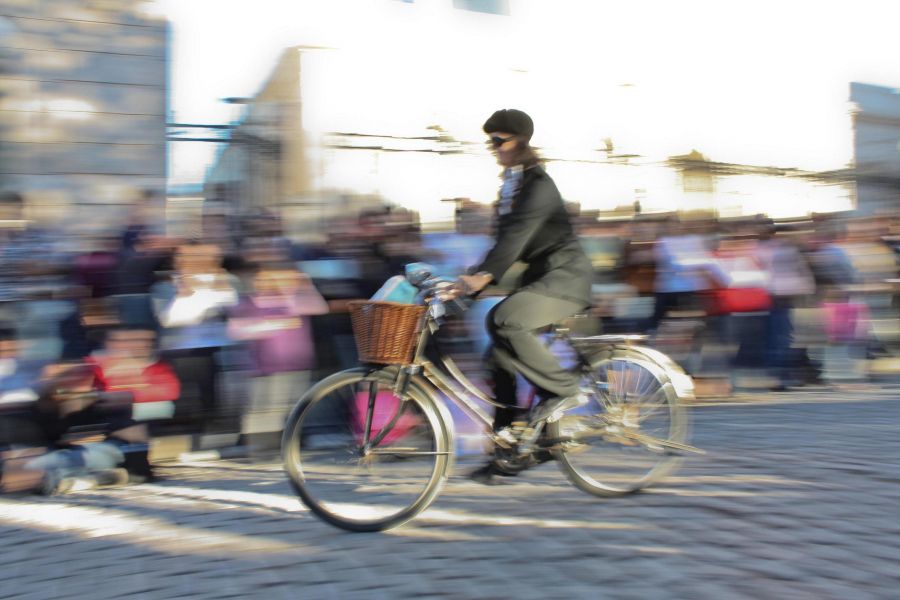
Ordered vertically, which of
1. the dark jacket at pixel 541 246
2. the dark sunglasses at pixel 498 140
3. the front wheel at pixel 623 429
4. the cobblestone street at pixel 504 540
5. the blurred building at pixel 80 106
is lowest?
the cobblestone street at pixel 504 540

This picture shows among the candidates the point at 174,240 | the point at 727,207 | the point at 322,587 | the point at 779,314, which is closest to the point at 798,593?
the point at 322,587

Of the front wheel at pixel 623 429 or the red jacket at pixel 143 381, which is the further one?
the red jacket at pixel 143 381

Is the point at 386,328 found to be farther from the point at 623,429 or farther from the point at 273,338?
Result: the point at 273,338

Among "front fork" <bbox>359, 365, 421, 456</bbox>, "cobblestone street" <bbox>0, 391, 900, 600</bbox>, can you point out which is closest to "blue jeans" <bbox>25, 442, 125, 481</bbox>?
"cobblestone street" <bbox>0, 391, 900, 600</bbox>

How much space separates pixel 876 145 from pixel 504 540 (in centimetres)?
1771

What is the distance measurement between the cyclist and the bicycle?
118 mm

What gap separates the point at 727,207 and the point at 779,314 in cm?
385

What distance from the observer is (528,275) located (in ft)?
15.8

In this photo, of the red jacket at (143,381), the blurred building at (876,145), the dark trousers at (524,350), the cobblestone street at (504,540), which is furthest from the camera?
the blurred building at (876,145)

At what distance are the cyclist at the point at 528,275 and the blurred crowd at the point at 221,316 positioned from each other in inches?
41.2

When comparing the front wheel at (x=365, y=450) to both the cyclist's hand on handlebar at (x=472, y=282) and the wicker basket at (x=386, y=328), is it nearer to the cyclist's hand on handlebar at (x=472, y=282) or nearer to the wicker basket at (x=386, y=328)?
the wicker basket at (x=386, y=328)

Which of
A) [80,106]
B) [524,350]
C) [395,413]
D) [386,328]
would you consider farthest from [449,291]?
[80,106]

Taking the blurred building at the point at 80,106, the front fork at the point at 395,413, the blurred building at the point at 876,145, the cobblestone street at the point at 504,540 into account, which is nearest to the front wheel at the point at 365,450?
Answer: the front fork at the point at 395,413

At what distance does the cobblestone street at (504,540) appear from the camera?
3.66m
